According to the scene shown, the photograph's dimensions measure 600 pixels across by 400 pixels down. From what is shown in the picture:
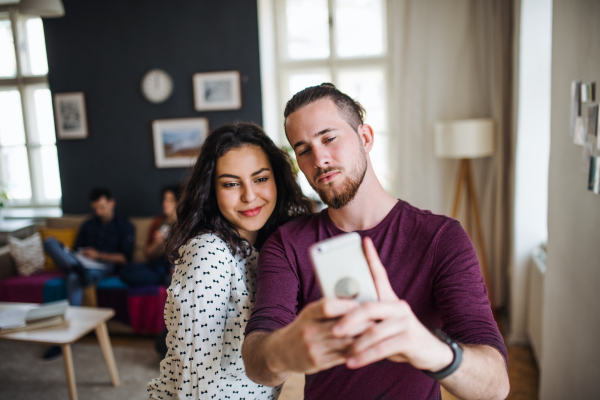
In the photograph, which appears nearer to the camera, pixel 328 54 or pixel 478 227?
pixel 478 227

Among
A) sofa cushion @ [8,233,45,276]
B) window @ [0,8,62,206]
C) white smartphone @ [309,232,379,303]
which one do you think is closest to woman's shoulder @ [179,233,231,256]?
white smartphone @ [309,232,379,303]

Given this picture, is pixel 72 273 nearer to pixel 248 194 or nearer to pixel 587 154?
pixel 248 194

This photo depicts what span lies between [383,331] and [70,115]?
504cm

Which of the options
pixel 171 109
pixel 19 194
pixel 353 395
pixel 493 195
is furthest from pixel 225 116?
pixel 353 395

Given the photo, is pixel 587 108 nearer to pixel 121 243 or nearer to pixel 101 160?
pixel 121 243

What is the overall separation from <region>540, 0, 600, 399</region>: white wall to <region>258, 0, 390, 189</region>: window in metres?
2.59

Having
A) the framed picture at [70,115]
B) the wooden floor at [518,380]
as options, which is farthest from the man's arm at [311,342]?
the framed picture at [70,115]

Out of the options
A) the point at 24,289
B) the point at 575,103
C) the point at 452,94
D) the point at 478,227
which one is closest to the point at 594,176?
the point at 575,103

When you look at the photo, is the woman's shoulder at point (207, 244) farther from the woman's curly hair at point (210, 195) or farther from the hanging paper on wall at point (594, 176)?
the hanging paper on wall at point (594, 176)

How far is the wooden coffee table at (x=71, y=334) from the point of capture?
2.59 meters

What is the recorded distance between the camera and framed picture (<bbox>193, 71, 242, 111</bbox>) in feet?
14.1

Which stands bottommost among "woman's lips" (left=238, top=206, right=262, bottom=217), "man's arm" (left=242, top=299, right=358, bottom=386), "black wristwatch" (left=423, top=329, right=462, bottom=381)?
"black wristwatch" (left=423, top=329, right=462, bottom=381)

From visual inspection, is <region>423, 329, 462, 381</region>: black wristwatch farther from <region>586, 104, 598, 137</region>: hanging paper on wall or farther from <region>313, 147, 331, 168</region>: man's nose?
<region>586, 104, 598, 137</region>: hanging paper on wall

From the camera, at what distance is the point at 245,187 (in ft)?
4.25
